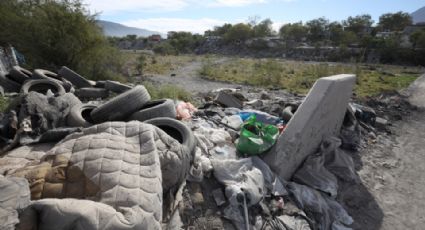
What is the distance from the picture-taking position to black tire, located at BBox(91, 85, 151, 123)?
4648mm

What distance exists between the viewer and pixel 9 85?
294 inches

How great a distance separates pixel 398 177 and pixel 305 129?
9.02ft

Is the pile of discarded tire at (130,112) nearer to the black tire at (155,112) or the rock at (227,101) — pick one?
the black tire at (155,112)

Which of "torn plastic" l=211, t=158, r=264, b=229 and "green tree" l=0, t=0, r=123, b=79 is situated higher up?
"green tree" l=0, t=0, r=123, b=79

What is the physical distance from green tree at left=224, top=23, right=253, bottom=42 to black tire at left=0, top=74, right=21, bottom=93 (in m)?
55.2

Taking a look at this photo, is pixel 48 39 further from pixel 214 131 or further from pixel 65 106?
pixel 214 131

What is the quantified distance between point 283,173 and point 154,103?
2.78 meters

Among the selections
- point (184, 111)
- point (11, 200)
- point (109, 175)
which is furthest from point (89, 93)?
point (11, 200)

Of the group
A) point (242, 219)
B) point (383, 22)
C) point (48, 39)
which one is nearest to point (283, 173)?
point (242, 219)

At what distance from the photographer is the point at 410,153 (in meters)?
7.09

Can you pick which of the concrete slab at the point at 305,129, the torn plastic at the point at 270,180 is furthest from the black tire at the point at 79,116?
the concrete slab at the point at 305,129

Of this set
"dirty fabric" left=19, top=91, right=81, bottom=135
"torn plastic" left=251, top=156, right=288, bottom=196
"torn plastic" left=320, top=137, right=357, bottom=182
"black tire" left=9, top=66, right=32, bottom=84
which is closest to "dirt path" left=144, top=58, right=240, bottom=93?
"black tire" left=9, top=66, right=32, bottom=84

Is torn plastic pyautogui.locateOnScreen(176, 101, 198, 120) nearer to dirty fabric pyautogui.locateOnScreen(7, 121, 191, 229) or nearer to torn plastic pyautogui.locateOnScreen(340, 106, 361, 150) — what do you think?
dirty fabric pyautogui.locateOnScreen(7, 121, 191, 229)

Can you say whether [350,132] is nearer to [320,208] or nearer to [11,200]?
[320,208]
